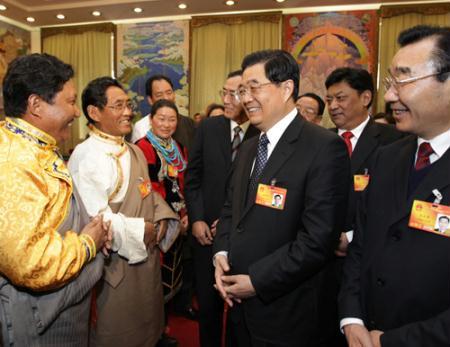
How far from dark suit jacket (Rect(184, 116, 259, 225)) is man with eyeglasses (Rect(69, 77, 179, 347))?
0.31 metres

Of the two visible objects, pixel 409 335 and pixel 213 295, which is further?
pixel 213 295

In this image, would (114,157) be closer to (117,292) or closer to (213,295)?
(117,292)

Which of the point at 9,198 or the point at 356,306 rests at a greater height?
the point at 9,198

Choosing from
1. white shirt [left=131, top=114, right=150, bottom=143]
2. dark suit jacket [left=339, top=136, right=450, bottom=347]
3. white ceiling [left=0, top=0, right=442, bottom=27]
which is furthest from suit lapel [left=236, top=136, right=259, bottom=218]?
white ceiling [left=0, top=0, right=442, bottom=27]

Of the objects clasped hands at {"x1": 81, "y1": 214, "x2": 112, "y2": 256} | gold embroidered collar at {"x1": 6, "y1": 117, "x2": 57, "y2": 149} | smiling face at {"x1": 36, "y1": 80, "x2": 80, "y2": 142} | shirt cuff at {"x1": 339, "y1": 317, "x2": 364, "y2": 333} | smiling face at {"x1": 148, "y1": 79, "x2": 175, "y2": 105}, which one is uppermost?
smiling face at {"x1": 148, "y1": 79, "x2": 175, "y2": 105}

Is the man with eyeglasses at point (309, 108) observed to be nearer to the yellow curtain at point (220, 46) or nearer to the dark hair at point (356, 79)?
the dark hair at point (356, 79)

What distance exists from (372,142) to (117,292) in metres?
1.74

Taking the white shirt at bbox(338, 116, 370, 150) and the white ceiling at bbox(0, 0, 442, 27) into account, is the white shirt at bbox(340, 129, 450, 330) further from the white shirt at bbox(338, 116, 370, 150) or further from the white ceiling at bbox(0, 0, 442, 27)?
the white ceiling at bbox(0, 0, 442, 27)

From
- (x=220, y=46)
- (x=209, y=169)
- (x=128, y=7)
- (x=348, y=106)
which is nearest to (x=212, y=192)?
(x=209, y=169)

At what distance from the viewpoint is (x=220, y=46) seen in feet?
25.1

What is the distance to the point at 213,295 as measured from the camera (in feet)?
8.06

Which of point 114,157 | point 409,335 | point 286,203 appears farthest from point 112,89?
point 409,335

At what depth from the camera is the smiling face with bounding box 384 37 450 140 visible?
115cm

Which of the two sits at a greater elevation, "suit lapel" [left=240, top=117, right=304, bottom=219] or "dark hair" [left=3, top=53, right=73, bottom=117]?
"dark hair" [left=3, top=53, right=73, bottom=117]
